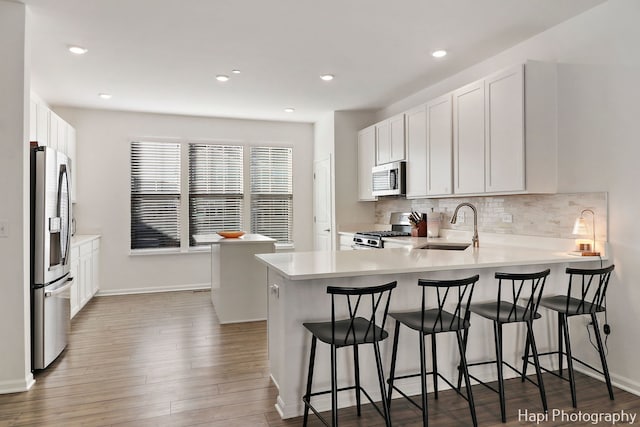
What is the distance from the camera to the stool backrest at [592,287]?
268 cm

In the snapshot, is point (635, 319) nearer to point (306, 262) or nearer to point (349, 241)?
point (306, 262)

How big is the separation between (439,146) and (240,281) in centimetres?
260

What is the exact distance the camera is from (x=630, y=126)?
2859 millimetres

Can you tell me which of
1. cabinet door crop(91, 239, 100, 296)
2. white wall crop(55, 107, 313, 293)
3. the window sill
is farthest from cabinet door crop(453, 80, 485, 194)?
cabinet door crop(91, 239, 100, 296)

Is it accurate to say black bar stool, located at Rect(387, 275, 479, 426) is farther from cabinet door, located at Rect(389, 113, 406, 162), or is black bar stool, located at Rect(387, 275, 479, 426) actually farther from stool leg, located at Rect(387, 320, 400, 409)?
cabinet door, located at Rect(389, 113, 406, 162)

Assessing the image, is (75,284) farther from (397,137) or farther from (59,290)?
(397,137)

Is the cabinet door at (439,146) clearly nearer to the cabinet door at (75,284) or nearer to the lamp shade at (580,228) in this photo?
the lamp shade at (580,228)

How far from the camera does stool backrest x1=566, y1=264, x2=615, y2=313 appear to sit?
2.68 meters

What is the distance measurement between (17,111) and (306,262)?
2.31m

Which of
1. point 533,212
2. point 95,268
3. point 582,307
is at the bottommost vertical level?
point 95,268

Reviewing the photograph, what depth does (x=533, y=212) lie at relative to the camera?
363 cm

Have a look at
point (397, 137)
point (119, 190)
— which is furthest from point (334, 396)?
point (119, 190)

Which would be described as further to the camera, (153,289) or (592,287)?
(153,289)

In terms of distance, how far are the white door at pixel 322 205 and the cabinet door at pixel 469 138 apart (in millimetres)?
2604
